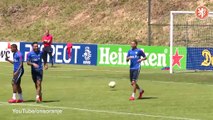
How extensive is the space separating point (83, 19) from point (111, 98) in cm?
3566

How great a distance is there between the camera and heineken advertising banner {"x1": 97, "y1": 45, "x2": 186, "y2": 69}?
1517 inches

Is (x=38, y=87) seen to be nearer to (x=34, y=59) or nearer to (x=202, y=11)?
(x=34, y=59)

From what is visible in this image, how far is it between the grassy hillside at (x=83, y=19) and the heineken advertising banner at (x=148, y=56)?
8.35 metres

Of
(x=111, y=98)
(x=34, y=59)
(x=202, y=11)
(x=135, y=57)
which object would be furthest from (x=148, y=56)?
(x=34, y=59)

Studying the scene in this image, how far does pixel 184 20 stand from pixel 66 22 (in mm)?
13057

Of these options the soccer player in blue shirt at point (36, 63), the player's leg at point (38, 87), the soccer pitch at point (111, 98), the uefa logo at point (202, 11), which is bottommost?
the soccer pitch at point (111, 98)

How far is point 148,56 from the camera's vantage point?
133 ft

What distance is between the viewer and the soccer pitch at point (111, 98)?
17.5 metres

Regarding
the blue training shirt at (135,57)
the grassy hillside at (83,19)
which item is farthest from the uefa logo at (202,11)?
the blue training shirt at (135,57)

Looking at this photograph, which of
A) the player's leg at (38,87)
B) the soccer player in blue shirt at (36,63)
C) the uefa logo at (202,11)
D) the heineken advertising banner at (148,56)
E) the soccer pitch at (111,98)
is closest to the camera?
the soccer pitch at (111,98)

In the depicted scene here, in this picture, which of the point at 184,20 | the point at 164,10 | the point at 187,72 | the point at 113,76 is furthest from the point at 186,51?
the point at 164,10

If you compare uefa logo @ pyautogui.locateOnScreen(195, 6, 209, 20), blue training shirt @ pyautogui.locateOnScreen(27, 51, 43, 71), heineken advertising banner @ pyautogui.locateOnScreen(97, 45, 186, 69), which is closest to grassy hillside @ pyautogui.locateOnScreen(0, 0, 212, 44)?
heineken advertising banner @ pyautogui.locateOnScreen(97, 45, 186, 69)

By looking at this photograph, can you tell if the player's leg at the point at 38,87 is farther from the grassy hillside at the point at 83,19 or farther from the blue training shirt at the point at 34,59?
the grassy hillside at the point at 83,19

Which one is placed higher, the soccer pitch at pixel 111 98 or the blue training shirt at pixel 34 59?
the blue training shirt at pixel 34 59
